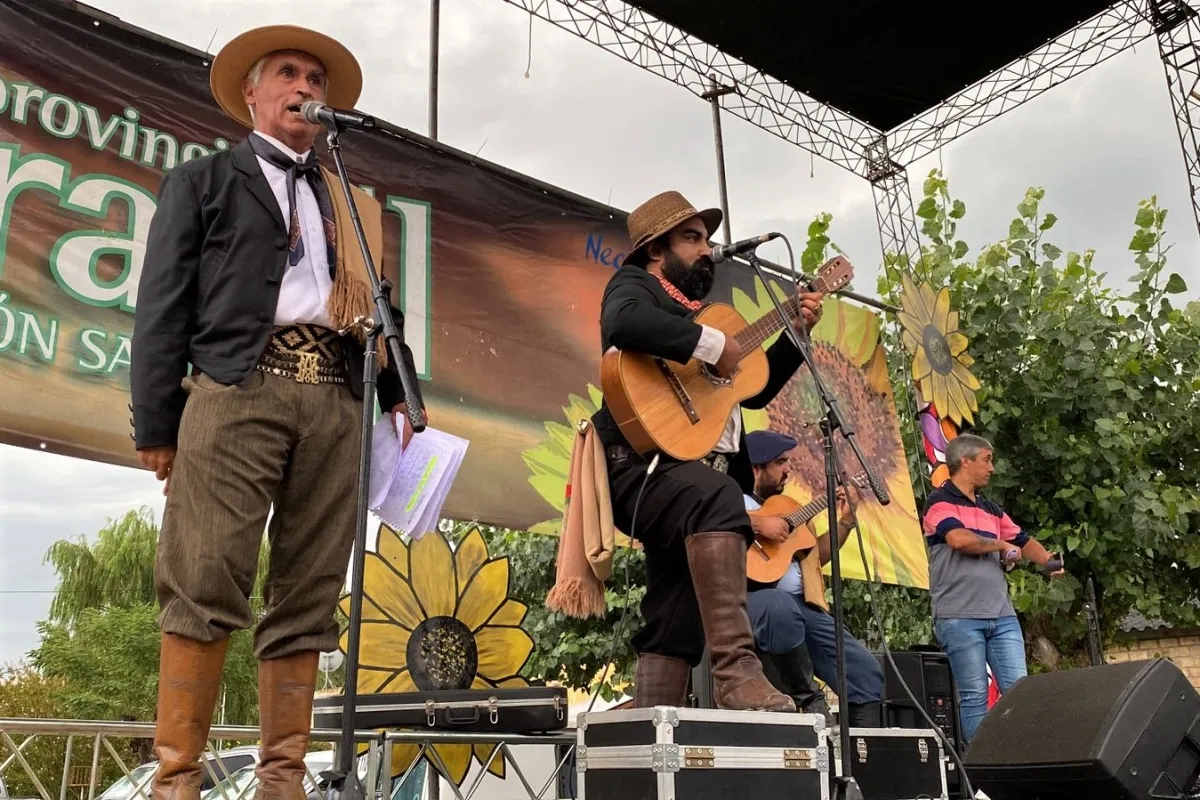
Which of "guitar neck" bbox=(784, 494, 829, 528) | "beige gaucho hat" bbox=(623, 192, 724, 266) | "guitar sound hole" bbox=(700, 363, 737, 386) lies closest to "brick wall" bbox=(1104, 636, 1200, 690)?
"guitar neck" bbox=(784, 494, 829, 528)

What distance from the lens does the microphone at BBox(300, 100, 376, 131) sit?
2523 mm

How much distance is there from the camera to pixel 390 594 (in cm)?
470

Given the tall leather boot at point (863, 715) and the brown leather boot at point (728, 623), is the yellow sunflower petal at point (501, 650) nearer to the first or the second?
the tall leather boot at point (863, 715)

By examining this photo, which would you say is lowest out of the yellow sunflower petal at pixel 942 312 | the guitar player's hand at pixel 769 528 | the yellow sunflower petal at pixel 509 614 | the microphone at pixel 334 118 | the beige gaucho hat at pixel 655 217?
the yellow sunflower petal at pixel 509 614

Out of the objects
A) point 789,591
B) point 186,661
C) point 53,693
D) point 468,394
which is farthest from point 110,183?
point 53,693

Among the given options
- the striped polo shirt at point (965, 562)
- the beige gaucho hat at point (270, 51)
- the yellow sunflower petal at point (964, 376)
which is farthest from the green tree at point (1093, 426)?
the beige gaucho hat at point (270, 51)

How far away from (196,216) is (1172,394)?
8.74 meters

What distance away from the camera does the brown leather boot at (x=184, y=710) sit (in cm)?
219

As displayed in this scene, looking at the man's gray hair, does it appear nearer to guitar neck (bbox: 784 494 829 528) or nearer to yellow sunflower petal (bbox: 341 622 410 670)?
guitar neck (bbox: 784 494 829 528)

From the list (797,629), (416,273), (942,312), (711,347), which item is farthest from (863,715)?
(942,312)

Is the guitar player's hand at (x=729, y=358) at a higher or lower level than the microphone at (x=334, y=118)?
lower

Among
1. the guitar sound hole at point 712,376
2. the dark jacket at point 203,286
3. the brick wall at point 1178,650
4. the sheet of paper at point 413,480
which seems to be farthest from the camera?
the brick wall at point 1178,650

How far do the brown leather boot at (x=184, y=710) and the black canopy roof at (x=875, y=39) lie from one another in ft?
21.1

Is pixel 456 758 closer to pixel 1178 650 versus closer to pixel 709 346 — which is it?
pixel 709 346
